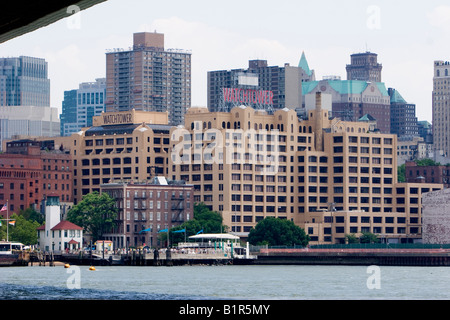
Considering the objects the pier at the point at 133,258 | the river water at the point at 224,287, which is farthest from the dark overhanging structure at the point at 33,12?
the pier at the point at 133,258

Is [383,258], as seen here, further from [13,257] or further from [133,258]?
[13,257]

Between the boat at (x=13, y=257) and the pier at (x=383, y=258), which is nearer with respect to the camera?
the boat at (x=13, y=257)

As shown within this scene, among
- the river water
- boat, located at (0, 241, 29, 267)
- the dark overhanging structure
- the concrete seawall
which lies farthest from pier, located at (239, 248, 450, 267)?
the dark overhanging structure

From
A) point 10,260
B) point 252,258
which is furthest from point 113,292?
point 252,258

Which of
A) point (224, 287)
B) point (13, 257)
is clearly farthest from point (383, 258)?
point (224, 287)

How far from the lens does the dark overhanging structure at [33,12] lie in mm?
58281

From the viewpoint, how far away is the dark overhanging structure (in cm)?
5828

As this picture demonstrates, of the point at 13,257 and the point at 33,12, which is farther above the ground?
the point at 33,12

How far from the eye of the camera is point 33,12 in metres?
60.0

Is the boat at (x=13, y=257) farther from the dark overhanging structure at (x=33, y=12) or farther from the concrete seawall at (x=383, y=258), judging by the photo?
the dark overhanging structure at (x=33, y=12)

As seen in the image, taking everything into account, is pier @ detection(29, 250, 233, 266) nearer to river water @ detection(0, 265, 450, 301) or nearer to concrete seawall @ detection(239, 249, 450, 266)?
concrete seawall @ detection(239, 249, 450, 266)

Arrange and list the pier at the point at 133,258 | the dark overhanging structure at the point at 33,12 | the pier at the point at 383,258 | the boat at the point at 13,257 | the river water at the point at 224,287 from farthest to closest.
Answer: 1. the pier at the point at 383,258
2. the pier at the point at 133,258
3. the boat at the point at 13,257
4. the river water at the point at 224,287
5. the dark overhanging structure at the point at 33,12
